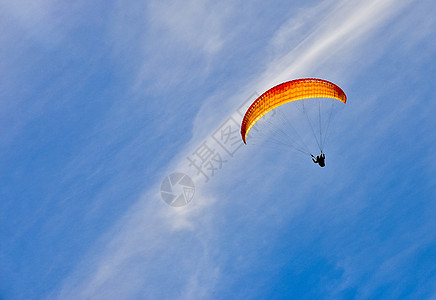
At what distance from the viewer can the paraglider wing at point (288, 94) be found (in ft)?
116

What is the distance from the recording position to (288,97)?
36.0 m

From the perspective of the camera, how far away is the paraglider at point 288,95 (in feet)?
116

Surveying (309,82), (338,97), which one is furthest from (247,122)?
(338,97)

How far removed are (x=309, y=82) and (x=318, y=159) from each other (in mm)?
8467

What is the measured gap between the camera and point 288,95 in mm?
35781

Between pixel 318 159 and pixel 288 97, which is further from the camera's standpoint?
pixel 318 159

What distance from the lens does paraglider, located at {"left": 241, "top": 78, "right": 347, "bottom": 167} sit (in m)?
35.2

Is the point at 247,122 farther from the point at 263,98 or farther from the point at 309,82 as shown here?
the point at 309,82

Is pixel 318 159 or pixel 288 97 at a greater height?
pixel 288 97

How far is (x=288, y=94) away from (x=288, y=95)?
124 mm

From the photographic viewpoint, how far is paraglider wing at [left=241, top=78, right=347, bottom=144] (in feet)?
116

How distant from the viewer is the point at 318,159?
3934 centimetres

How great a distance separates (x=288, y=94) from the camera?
35688mm

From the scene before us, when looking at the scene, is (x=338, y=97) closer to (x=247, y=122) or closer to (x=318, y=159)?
(x=318, y=159)
